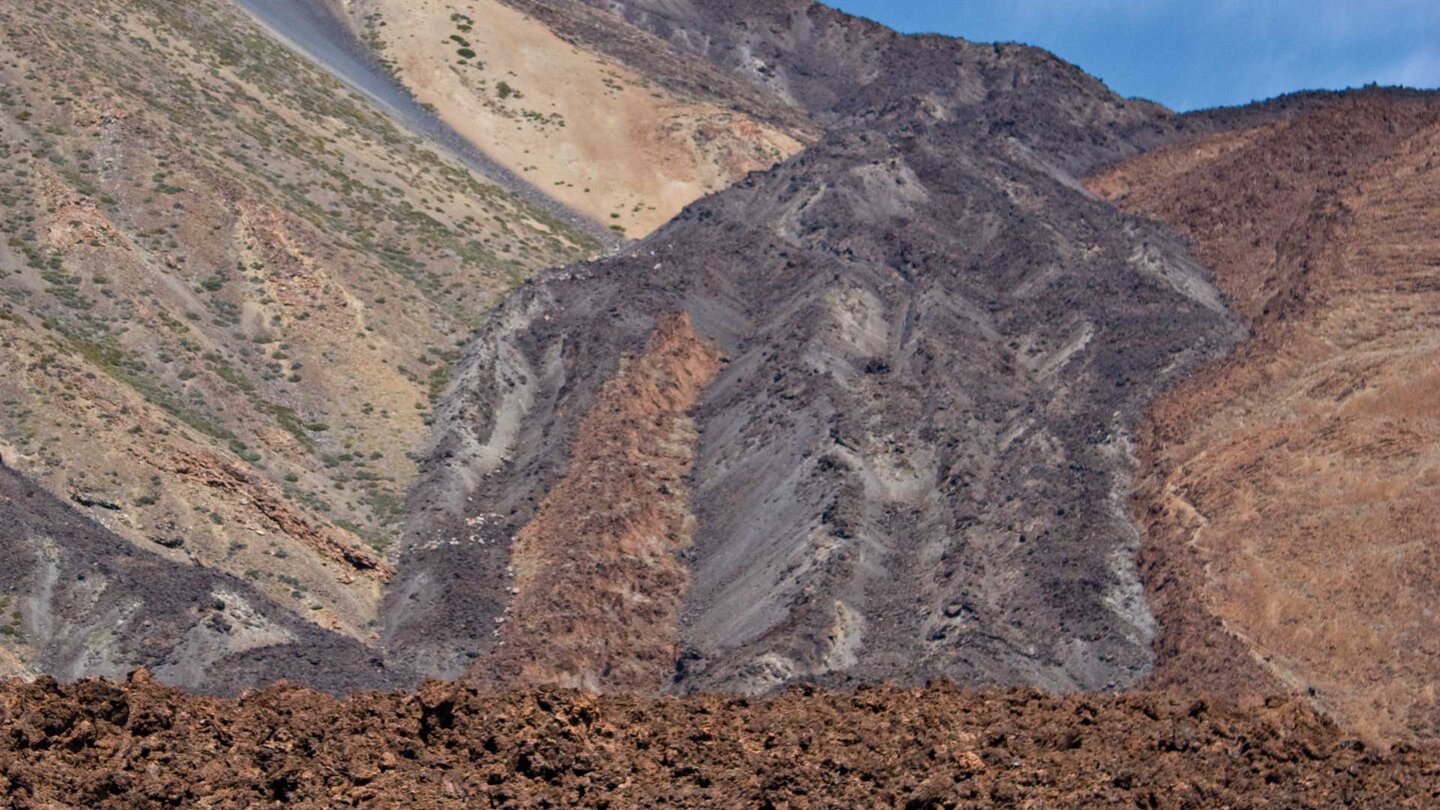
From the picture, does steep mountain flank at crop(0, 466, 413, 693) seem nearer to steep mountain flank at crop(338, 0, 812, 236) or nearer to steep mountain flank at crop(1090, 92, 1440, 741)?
steep mountain flank at crop(1090, 92, 1440, 741)

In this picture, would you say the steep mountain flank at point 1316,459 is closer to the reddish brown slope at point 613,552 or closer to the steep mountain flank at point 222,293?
the reddish brown slope at point 613,552

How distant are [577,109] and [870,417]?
118 ft

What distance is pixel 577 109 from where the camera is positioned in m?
74.3

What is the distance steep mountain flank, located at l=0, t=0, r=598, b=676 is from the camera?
36688mm

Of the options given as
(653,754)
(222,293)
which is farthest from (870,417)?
(653,754)

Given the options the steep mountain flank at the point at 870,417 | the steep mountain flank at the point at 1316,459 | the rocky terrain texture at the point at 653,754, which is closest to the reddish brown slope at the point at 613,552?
the steep mountain flank at the point at 870,417

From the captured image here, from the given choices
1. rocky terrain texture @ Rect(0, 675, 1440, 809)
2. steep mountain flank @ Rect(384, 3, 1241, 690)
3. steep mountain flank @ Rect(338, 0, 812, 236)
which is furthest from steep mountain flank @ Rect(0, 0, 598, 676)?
rocky terrain texture @ Rect(0, 675, 1440, 809)

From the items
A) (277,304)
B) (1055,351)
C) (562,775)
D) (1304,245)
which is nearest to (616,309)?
(277,304)

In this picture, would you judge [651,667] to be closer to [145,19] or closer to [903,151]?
[903,151]

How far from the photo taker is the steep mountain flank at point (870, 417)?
34.5m

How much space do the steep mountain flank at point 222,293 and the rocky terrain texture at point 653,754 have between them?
47.5 ft

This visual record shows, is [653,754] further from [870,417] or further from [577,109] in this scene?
[577,109]

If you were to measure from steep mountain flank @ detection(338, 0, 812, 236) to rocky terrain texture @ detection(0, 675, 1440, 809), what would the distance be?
47485mm

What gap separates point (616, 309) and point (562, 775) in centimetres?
2886
